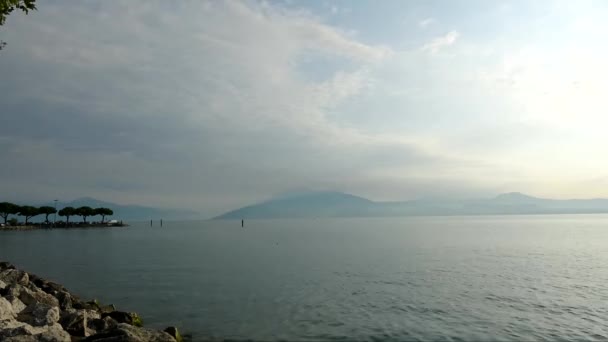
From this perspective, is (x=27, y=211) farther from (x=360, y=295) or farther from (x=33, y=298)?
(x=360, y=295)

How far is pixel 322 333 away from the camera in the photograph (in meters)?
19.5

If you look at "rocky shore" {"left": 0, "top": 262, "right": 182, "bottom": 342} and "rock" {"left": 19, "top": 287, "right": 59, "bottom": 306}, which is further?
"rock" {"left": 19, "top": 287, "right": 59, "bottom": 306}

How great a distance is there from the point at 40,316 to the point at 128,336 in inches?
243

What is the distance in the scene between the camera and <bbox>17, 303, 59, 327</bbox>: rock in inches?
639

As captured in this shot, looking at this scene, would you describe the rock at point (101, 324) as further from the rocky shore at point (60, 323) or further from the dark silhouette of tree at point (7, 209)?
the dark silhouette of tree at point (7, 209)

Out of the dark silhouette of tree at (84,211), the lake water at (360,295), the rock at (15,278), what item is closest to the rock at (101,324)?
the lake water at (360,295)

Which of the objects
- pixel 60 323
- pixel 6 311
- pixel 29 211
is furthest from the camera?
pixel 29 211

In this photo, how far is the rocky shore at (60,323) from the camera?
13681mm

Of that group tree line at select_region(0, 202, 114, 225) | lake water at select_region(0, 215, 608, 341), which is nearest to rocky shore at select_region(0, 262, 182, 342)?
lake water at select_region(0, 215, 608, 341)

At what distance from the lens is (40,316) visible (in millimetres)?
16875

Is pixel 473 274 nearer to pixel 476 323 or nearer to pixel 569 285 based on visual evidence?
pixel 569 285

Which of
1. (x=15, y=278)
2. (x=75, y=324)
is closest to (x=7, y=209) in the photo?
(x=15, y=278)

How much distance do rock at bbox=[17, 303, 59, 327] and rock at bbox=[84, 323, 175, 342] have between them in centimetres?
320

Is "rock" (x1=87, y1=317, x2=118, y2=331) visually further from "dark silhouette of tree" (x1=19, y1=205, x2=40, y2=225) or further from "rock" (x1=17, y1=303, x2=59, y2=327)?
"dark silhouette of tree" (x1=19, y1=205, x2=40, y2=225)
